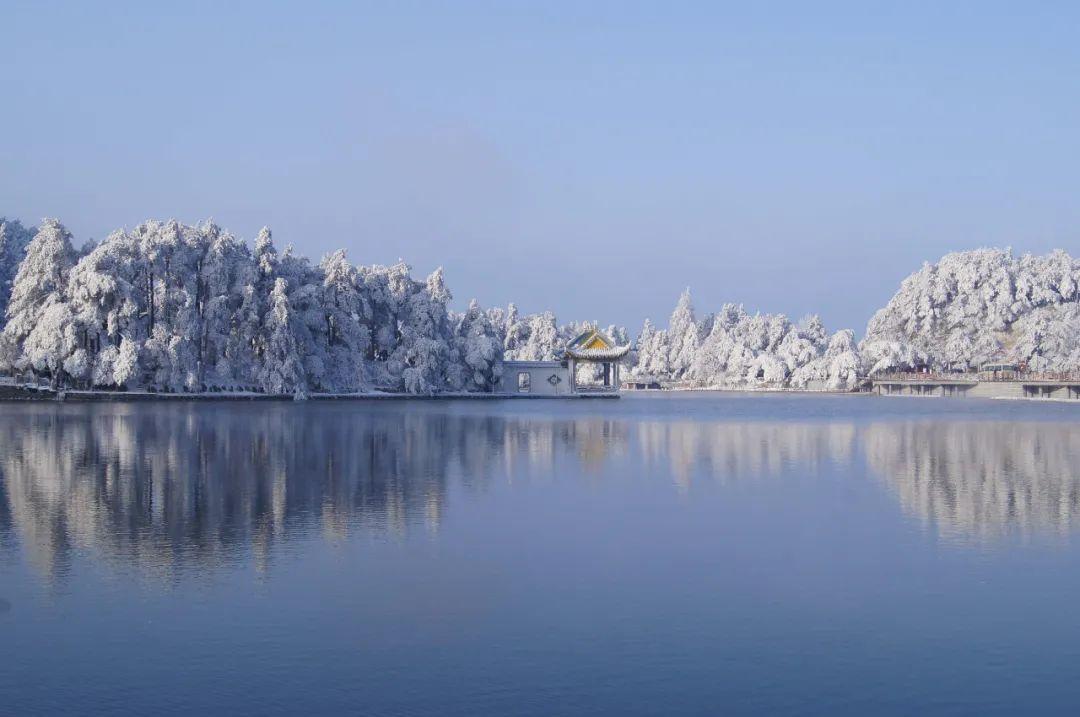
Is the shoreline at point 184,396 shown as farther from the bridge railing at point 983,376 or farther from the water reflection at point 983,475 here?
the bridge railing at point 983,376

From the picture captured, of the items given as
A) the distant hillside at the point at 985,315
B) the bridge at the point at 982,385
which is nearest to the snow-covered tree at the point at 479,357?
the bridge at the point at 982,385

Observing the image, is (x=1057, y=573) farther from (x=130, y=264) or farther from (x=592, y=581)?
(x=130, y=264)

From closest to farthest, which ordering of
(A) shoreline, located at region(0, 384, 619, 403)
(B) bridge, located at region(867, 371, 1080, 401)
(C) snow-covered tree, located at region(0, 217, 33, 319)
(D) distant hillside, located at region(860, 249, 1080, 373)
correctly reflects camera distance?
(A) shoreline, located at region(0, 384, 619, 403), (C) snow-covered tree, located at region(0, 217, 33, 319), (B) bridge, located at region(867, 371, 1080, 401), (D) distant hillside, located at region(860, 249, 1080, 373)

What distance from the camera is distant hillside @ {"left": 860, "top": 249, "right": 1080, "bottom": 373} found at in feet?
359

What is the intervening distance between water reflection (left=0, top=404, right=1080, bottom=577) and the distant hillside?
66057 mm

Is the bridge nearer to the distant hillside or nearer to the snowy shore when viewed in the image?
the distant hillside

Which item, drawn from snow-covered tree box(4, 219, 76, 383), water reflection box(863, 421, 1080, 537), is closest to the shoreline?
snow-covered tree box(4, 219, 76, 383)

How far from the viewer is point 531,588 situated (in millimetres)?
13430

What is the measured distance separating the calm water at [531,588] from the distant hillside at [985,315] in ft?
296

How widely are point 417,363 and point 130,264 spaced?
23.2 metres

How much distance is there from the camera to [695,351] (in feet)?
557

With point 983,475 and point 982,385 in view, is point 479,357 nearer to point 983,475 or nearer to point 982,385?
point 982,385

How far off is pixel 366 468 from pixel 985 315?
105 meters

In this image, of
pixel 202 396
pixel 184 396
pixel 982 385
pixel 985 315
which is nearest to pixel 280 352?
pixel 202 396
